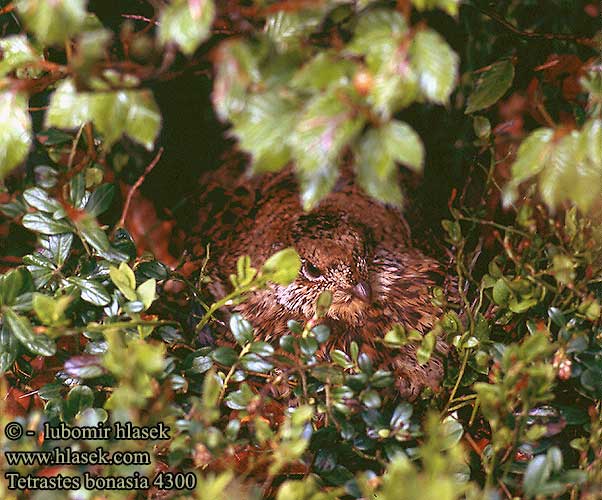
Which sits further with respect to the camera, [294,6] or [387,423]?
[387,423]

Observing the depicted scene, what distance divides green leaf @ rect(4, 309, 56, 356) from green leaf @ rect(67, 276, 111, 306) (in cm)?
8

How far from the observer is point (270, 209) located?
1264mm

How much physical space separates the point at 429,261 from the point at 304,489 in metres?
0.63

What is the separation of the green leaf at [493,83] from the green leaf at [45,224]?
0.66 metres

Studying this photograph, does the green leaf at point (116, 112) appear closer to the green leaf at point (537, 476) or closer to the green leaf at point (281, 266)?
the green leaf at point (281, 266)

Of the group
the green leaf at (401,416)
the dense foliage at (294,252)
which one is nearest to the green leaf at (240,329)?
the dense foliage at (294,252)

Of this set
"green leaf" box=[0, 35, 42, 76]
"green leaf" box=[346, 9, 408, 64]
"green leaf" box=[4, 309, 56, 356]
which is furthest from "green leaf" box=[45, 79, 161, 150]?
"green leaf" box=[4, 309, 56, 356]

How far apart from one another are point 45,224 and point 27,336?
0.64 feet

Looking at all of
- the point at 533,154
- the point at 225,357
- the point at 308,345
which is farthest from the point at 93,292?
the point at 533,154

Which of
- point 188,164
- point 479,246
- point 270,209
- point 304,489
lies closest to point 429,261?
point 479,246

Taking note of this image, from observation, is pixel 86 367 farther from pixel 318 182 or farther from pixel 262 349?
pixel 318 182

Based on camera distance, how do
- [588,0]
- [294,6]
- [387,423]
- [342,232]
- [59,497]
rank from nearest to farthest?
[294,6] < [59,497] < [387,423] < [588,0] < [342,232]

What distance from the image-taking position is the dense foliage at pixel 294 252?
0.63m

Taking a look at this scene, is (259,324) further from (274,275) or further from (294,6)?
(294,6)
